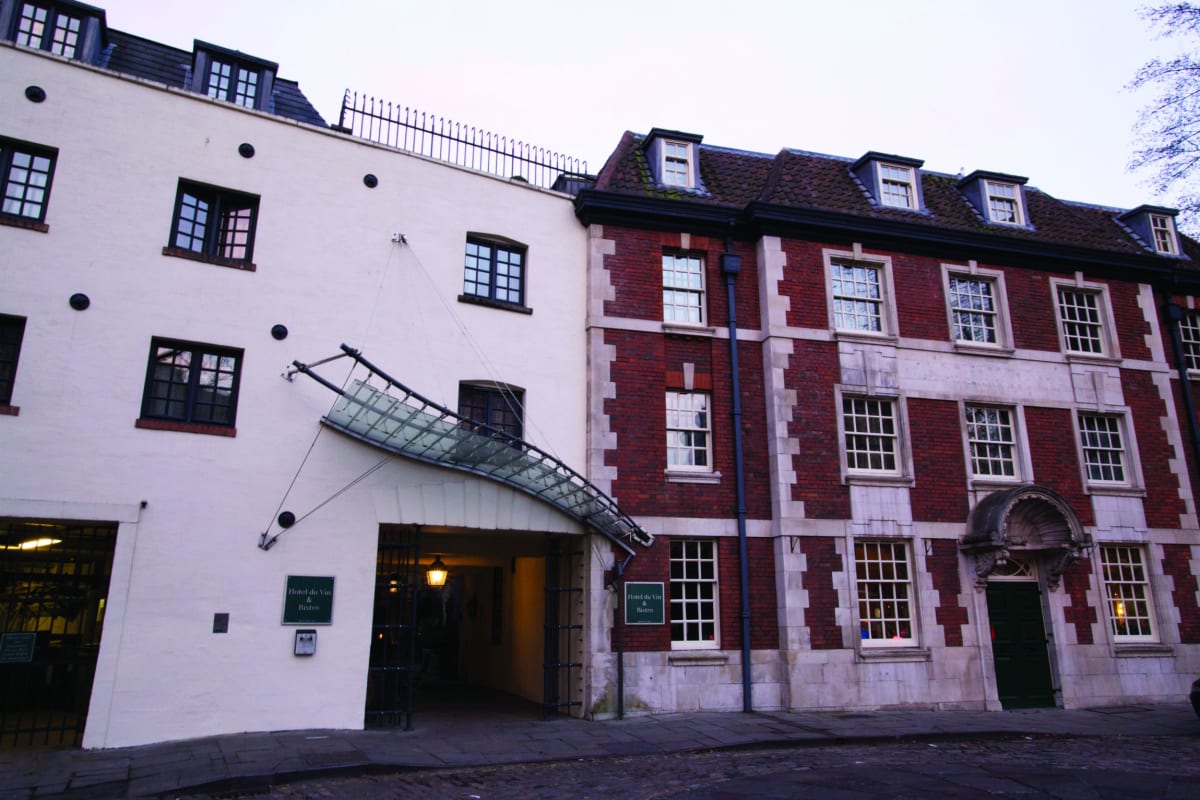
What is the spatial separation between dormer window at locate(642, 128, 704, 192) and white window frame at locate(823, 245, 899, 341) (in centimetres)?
340

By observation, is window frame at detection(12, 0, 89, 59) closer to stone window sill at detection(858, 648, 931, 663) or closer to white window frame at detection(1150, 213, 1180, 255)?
stone window sill at detection(858, 648, 931, 663)

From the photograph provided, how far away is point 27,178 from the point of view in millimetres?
12258

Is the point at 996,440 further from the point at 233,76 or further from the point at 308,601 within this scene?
the point at 233,76

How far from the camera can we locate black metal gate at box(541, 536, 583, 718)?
1438cm

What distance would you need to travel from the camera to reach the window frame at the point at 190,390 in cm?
1223

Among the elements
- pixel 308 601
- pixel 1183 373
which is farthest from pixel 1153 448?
pixel 308 601

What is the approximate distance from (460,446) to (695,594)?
17.9 ft

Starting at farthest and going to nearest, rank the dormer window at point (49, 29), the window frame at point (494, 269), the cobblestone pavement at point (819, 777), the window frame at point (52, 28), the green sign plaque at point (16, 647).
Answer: the window frame at point (494, 269), the dormer window at point (49, 29), the window frame at point (52, 28), the green sign plaque at point (16, 647), the cobblestone pavement at point (819, 777)

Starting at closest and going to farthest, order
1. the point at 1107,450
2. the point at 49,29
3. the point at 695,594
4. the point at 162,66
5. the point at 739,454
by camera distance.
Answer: the point at 49,29 < the point at 162,66 < the point at 695,594 < the point at 739,454 < the point at 1107,450

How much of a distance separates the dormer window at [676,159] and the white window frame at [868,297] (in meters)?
3.40

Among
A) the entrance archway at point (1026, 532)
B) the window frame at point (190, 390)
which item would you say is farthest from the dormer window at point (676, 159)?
Result: the window frame at point (190, 390)

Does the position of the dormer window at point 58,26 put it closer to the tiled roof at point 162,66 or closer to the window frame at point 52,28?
the window frame at point 52,28

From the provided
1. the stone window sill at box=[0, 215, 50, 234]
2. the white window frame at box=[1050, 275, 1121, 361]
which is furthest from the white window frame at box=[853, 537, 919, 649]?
the stone window sill at box=[0, 215, 50, 234]

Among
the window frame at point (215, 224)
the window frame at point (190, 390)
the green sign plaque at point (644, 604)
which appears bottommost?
the green sign plaque at point (644, 604)
